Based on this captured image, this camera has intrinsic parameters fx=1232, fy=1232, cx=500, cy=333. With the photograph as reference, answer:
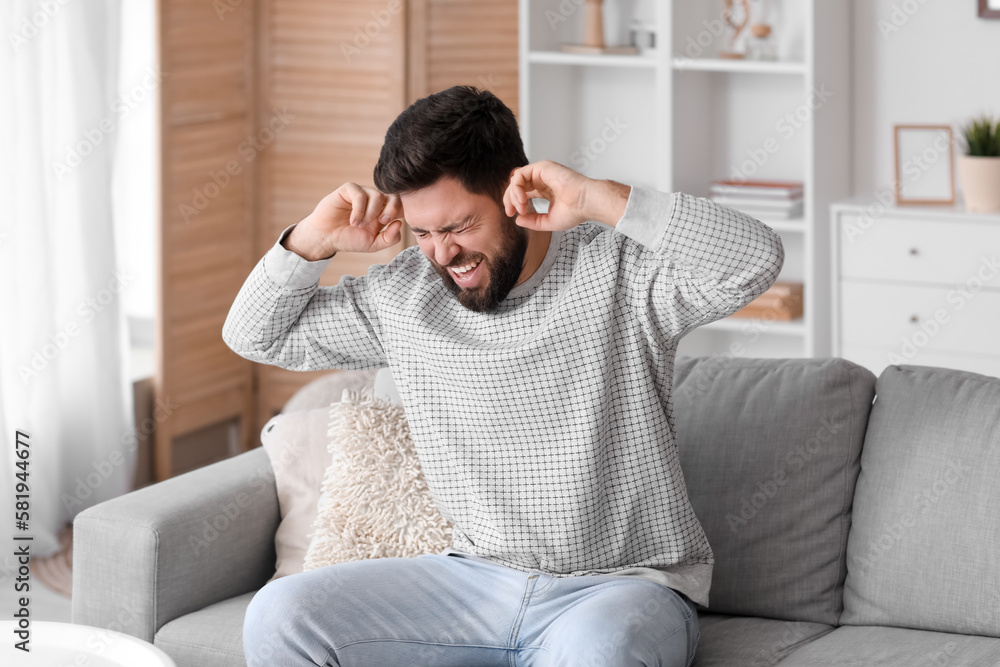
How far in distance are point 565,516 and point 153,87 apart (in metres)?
2.60

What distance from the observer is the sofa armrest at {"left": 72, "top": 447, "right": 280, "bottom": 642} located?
6.79 ft

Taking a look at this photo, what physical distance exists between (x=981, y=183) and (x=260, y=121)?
2.40 metres

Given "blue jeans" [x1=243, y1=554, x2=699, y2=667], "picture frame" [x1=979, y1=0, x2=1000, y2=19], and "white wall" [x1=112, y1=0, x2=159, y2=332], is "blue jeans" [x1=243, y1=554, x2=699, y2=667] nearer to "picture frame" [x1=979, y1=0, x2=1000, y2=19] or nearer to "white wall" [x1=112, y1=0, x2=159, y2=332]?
"white wall" [x1=112, y1=0, x2=159, y2=332]

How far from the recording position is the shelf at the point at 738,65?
3.53 meters

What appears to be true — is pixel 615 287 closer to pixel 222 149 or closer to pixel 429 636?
pixel 429 636

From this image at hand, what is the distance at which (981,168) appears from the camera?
132 inches

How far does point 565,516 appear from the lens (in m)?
1.83

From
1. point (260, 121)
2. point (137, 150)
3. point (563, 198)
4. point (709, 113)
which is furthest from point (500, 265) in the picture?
point (260, 121)

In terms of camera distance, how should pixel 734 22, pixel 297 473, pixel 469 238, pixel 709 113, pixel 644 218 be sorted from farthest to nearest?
pixel 709 113
pixel 734 22
pixel 297 473
pixel 469 238
pixel 644 218

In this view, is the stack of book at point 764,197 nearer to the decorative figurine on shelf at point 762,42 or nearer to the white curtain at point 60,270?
the decorative figurine on shelf at point 762,42

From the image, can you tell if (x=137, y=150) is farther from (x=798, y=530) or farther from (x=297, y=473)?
(x=798, y=530)

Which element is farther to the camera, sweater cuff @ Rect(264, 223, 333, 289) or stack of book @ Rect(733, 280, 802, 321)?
stack of book @ Rect(733, 280, 802, 321)

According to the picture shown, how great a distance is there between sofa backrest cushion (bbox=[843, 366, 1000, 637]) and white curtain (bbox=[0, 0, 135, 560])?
2410 mm

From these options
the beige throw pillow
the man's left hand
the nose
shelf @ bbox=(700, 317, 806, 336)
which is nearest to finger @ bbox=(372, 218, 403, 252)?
the nose
